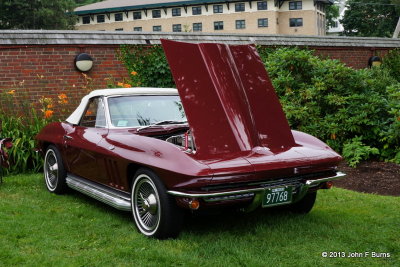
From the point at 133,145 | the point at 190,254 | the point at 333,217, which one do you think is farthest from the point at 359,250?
the point at 133,145

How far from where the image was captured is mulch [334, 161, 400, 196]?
6836 mm

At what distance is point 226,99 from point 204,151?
0.62 meters

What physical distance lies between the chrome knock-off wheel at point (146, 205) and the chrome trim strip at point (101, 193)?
149 millimetres

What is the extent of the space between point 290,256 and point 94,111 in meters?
3.01

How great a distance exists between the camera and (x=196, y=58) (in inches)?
192

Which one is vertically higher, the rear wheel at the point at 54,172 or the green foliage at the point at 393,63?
the green foliage at the point at 393,63

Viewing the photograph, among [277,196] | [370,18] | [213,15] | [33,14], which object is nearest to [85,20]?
[213,15]

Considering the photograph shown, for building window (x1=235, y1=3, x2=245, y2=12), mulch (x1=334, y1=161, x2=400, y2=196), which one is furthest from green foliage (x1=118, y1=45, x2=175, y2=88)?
building window (x1=235, y1=3, x2=245, y2=12)

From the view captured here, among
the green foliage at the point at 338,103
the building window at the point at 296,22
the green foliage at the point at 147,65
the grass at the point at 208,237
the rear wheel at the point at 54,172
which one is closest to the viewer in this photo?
the grass at the point at 208,237

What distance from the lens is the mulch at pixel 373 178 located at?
684 cm

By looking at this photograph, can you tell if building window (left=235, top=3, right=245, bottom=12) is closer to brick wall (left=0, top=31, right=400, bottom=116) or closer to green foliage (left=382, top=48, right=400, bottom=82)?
green foliage (left=382, top=48, right=400, bottom=82)

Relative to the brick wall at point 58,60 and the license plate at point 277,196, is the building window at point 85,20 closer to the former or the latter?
the brick wall at point 58,60

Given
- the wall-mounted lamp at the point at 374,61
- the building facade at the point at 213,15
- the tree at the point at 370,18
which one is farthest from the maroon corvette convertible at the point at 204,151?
the building facade at the point at 213,15

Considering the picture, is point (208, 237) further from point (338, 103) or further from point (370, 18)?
point (370, 18)
